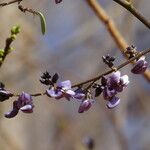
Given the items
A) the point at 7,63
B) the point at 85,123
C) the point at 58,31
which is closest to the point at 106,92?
the point at 7,63

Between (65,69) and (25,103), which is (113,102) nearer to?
(25,103)

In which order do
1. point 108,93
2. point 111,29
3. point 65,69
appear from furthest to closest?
1. point 65,69
2. point 111,29
3. point 108,93

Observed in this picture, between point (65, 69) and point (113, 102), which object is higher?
point (65, 69)

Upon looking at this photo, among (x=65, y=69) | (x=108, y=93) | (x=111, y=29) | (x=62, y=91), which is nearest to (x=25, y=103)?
(x=62, y=91)

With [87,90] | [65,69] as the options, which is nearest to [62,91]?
[87,90]

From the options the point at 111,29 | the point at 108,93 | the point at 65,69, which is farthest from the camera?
the point at 65,69

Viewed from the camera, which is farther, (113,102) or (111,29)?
(111,29)


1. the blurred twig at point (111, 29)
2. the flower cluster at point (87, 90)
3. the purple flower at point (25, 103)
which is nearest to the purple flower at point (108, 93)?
the flower cluster at point (87, 90)

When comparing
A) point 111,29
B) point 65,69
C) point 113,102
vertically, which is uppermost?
point 65,69

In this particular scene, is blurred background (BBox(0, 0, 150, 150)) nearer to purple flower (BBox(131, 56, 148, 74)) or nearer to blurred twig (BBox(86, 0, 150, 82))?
blurred twig (BBox(86, 0, 150, 82))

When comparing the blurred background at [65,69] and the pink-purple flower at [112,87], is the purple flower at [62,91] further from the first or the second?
the blurred background at [65,69]

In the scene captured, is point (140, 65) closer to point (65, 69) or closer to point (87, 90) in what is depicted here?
point (87, 90)

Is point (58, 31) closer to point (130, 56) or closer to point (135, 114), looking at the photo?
point (135, 114)
